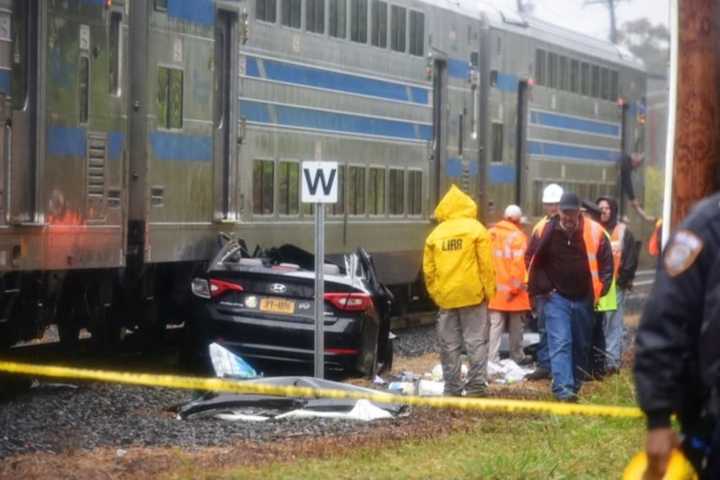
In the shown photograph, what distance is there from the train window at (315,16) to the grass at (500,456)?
9.11 meters

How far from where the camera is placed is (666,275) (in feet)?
17.7

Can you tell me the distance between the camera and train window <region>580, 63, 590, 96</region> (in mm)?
A: 32322

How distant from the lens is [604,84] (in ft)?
111

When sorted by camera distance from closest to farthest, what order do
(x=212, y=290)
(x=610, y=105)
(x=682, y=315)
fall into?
(x=682, y=315) → (x=212, y=290) → (x=610, y=105)

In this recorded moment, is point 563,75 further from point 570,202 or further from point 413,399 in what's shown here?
point 413,399

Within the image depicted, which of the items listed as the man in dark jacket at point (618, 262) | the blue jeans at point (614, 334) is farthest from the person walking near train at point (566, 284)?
the man in dark jacket at point (618, 262)

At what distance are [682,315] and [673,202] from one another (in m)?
4.76

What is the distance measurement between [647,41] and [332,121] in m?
85.3

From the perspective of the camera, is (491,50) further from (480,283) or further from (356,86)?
(480,283)

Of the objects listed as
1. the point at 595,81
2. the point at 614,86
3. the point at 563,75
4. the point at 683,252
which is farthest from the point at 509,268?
the point at 614,86

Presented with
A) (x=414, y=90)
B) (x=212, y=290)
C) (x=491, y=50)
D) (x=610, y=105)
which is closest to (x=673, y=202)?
(x=212, y=290)

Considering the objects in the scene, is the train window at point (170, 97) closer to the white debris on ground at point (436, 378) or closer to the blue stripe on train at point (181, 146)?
the blue stripe on train at point (181, 146)

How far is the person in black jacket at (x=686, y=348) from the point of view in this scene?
525 cm

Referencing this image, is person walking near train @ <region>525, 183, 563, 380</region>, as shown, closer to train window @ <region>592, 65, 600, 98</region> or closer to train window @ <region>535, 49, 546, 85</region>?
train window @ <region>535, 49, 546, 85</region>
